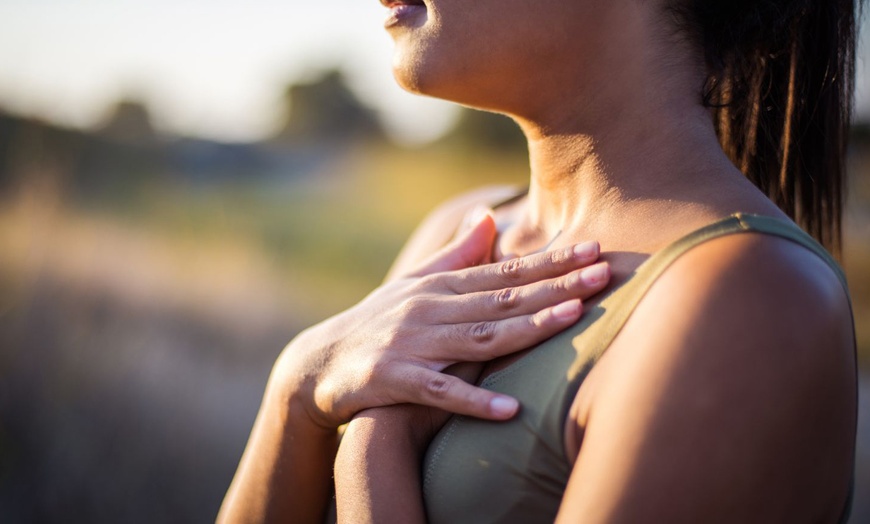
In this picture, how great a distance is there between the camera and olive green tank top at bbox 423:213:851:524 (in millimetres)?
1190

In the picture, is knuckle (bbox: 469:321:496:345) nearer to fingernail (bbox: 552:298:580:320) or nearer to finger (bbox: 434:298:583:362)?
finger (bbox: 434:298:583:362)

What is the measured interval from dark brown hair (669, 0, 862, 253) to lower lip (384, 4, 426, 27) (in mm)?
492

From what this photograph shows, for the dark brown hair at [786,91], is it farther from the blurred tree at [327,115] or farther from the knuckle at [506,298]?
the blurred tree at [327,115]

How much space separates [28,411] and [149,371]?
0.95m

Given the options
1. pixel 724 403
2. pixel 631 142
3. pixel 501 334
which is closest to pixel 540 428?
pixel 501 334

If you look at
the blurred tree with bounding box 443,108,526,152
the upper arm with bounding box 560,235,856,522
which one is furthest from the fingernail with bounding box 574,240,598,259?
the blurred tree with bounding box 443,108,526,152

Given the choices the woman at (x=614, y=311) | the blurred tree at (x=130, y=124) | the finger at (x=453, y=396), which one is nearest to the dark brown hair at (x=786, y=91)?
the woman at (x=614, y=311)

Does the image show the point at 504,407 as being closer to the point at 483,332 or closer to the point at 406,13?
the point at 483,332

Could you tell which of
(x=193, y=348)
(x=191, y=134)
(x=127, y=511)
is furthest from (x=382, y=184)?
(x=127, y=511)

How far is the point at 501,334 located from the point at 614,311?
20 centimetres

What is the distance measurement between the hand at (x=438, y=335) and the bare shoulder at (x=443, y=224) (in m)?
0.38

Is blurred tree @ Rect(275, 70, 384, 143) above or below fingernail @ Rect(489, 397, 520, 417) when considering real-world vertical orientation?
above

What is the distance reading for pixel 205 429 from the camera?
197 inches

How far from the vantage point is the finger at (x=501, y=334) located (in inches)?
50.4
